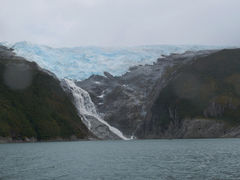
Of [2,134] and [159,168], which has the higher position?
[159,168]

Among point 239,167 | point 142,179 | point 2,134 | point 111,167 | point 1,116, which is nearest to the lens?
point 142,179

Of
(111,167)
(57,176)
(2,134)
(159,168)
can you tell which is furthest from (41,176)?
(2,134)

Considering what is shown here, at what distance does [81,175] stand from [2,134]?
134 m

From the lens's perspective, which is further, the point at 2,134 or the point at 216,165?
the point at 2,134

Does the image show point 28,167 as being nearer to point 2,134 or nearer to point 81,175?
point 81,175

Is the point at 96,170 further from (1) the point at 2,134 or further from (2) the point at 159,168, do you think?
(1) the point at 2,134

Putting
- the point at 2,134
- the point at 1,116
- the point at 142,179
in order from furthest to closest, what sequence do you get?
the point at 1,116 < the point at 2,134 < the point at 142,179

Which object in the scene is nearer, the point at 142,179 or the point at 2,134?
the point at 142,179

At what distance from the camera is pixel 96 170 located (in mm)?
59375

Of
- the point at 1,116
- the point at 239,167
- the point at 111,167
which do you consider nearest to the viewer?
the point at 239,167

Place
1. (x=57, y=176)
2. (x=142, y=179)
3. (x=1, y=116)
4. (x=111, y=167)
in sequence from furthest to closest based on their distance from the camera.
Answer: (x=1, y=116) < (x=111, y=167) < (x=57, y=176) < (x=142, y=179)

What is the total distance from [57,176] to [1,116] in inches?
5750

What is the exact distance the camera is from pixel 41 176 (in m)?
53.5

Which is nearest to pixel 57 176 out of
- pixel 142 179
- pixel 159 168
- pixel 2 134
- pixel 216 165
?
pixel 142 179
